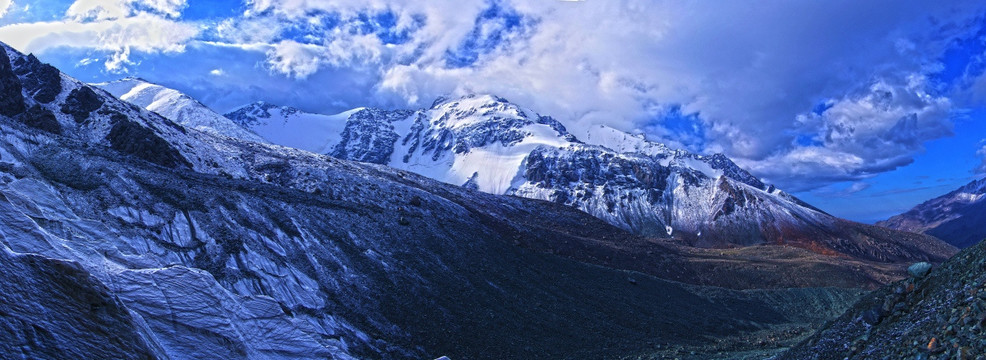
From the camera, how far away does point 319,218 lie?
64.8m

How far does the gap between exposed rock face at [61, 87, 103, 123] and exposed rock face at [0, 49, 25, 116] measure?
602 centimetres

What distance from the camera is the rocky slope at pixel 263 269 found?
1564 cm

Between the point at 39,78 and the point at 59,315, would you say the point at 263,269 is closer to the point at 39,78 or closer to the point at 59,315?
the point at 59,315

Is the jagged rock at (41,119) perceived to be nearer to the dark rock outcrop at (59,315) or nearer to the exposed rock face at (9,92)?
the exposed rock face at (9,92)

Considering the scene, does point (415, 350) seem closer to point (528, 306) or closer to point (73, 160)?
point (528, 306)

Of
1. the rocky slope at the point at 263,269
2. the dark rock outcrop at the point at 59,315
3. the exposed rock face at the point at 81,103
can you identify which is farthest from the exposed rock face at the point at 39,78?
the dark rock outcrop at the point at 59,315

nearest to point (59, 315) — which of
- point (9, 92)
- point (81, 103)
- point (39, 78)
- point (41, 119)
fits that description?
point (41, 119)

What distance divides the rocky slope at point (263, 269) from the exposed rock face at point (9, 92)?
308 mm

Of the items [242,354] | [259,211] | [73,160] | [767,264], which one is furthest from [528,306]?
[767,264]

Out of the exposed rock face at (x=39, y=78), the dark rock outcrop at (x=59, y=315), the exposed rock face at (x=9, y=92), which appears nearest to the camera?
the dark rock outcrop at (x=59, y=315)

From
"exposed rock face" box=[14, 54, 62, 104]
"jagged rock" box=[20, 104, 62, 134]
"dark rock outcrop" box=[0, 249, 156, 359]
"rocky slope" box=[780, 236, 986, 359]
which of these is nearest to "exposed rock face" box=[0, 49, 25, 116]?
"jagged rock" box=[20, 104, 62, 134]

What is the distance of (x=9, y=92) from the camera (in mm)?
80812

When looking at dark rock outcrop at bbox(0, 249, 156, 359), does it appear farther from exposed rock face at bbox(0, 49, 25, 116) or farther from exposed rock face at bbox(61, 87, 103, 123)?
exposed rock face at bbox(61, 87, 103, 123)

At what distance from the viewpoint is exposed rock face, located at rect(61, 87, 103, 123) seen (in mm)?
87500
